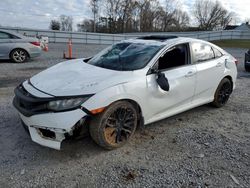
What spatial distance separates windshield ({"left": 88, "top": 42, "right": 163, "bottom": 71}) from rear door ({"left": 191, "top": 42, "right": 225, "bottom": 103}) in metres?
0.91

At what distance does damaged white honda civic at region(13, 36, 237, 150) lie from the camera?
2.85 metres

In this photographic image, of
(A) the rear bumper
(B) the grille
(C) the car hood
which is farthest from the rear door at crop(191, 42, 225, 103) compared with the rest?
(A) the rear bumper

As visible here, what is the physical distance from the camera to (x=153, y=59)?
11.8 feet

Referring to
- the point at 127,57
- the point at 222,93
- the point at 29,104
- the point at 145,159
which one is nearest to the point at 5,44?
the point at 127,57

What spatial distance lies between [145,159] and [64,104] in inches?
49.7

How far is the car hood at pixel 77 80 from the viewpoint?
2926 mm

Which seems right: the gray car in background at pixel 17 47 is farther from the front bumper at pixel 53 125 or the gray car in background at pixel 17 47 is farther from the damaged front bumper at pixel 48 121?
the front bumper at pixel 53 125

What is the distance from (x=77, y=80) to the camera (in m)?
3.14

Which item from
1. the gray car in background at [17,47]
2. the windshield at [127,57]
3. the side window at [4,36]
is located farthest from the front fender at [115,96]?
the side window at [4,36]

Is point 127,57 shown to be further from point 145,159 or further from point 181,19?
point 181,19

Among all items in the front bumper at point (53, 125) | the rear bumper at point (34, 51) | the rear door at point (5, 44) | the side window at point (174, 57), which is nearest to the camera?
the front bumper at point (53, 125)

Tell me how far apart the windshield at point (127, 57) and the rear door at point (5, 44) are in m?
6.55

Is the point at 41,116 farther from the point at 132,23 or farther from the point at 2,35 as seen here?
the point at 132,23

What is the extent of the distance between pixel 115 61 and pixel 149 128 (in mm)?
1259
